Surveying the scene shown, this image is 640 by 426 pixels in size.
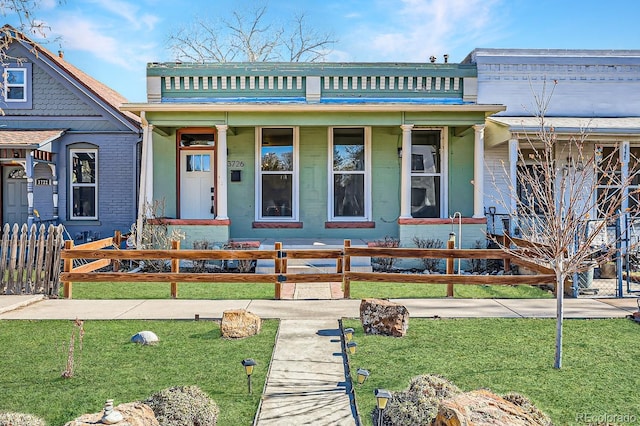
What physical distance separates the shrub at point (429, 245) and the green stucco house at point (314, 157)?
1.24m

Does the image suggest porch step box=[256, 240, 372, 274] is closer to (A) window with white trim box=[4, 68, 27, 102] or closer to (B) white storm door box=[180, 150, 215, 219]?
(B) white storm door box=[180, 150, 215, 219]

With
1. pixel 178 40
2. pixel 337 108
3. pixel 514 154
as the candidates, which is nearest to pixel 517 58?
pixel 514 154

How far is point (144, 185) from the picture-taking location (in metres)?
12.0

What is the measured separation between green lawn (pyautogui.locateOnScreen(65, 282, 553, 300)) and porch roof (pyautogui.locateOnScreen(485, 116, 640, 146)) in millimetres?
4167

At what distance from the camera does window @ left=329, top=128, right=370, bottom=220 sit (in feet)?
42.7

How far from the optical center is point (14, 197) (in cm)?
1466

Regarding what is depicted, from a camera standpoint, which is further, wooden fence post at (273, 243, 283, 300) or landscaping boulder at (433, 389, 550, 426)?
wooden fence post at (273, 243, 283, 300)

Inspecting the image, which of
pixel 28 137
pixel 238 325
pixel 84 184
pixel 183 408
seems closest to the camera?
pixel 183 408

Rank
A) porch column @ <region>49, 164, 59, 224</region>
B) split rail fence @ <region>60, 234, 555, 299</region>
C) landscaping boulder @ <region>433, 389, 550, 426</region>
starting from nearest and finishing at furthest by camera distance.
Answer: landscaping boulder @ <region>433, 389, 550, 426</region>, split rail fence @ <region>60, 234, 555, 299</region>, porch column @ <region>49, 164, 59, 224</region>

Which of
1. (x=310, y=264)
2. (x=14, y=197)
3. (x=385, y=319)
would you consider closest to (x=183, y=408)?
(x=385, y=319)

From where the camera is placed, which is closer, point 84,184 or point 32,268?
point 32,268

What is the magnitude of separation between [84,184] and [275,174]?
597 cm

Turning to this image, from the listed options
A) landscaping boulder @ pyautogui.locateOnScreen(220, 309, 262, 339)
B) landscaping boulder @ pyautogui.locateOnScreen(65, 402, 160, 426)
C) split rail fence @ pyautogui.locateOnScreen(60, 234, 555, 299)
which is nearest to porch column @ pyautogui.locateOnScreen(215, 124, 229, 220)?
split rail fence @ pyautogui.locateOnScreen(60, 234, 555, 299)

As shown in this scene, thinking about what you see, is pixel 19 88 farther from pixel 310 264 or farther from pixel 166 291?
pixel 310 264
